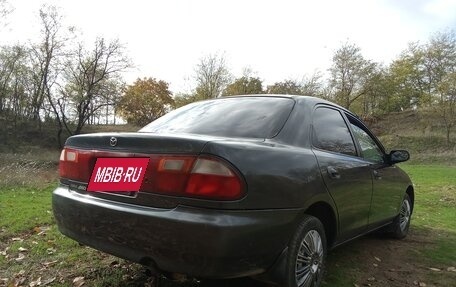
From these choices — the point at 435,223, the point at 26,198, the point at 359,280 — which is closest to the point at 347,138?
the point at 359,280

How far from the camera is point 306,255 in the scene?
2.94m

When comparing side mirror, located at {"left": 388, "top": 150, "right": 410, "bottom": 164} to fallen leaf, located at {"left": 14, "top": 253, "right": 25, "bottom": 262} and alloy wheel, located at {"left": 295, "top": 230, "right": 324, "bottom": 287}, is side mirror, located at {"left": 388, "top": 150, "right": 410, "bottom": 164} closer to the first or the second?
alloy wheel, located at {"left": 295, "top": 230, "right": 324, "bottom": 287}

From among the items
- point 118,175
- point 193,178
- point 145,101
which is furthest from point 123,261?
point 145,101

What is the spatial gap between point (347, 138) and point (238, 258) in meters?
2.07

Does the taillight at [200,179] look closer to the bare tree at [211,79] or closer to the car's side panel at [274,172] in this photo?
the car's side panel at [274,172]

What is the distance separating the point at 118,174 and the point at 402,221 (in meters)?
4.03

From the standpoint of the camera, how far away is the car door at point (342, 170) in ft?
10.5

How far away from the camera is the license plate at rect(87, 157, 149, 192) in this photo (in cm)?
250

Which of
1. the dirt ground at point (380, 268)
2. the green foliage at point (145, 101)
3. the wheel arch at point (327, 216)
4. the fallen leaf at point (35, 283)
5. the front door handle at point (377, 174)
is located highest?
the green foliage at point (145, 101)

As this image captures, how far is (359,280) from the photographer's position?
3557 millimetres

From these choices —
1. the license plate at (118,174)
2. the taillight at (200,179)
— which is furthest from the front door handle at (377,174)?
the license plate at (118,174)

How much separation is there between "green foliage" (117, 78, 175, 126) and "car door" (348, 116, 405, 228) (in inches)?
1580

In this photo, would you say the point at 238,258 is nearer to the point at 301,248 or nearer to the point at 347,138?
the point at 301,248

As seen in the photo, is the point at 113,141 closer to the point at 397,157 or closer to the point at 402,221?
the point at 397,157
